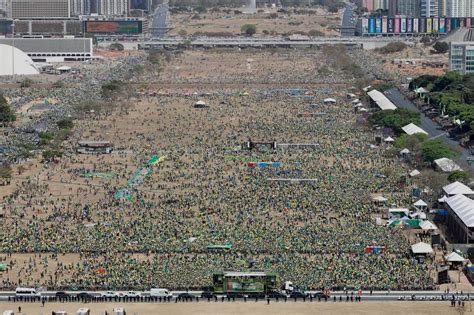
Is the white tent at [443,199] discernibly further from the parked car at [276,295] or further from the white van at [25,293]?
the white van at [25,293]

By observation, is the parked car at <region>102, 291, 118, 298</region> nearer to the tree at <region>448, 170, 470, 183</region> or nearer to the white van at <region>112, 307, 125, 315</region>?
the white van at <region>112, 307, 125, 315</region>

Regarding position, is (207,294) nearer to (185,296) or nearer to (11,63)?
(185,296)

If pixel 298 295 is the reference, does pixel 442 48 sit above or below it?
below

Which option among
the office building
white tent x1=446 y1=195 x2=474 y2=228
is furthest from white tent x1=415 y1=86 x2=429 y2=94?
white tent x1=446 y1=195 x2=474 y2=228

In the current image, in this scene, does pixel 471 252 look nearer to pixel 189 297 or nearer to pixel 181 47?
pixel 189 297

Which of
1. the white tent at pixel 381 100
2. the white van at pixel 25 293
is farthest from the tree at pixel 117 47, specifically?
the white van at pixel 25 293

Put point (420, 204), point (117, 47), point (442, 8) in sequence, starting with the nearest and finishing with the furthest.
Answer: point (420, 204)
point (117, 47)
point (442, 8)

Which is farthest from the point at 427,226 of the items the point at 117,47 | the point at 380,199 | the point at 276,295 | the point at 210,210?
the point at 117,47
